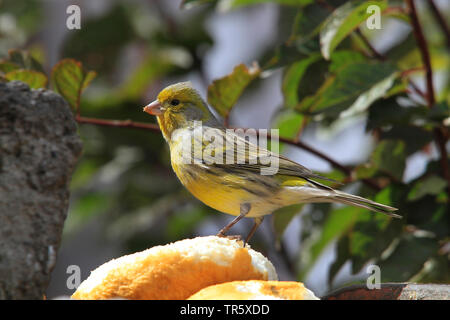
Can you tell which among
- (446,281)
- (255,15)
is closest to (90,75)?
(446,281)

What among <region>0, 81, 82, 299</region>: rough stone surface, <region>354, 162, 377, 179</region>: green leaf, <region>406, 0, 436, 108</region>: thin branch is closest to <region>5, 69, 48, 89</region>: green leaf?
<region>0, 81, 82, 299</region>: rough stone surface

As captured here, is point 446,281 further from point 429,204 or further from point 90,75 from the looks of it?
point 90,75

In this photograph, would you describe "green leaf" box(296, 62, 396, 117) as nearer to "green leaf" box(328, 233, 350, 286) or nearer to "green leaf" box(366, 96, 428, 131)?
"green leaf" box(366, 96, 428, 131)

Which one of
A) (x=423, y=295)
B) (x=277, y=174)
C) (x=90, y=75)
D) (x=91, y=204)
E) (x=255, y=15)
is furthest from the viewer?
(x=255, y=15)

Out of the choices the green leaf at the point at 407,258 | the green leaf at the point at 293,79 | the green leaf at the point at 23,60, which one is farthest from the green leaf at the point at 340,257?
the green leaf at the point at 23,60

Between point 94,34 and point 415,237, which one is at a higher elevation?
point 94,34

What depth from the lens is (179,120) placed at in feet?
6.45

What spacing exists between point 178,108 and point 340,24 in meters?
0.55

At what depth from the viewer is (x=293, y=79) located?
88.3 inches

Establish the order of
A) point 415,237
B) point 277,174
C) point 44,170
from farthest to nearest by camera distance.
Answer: point 415,237 < point 277,174 < point 44,170

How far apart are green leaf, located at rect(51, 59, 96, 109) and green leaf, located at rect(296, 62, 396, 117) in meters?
0.67

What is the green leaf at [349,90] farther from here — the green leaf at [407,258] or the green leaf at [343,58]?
the green leaf at [407,258]

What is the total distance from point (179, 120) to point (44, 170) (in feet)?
2.98
